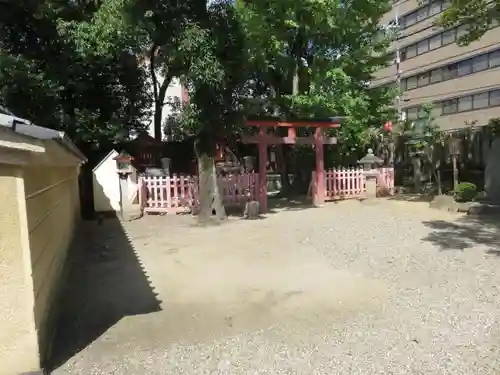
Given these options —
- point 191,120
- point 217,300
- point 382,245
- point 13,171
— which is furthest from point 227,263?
point 191,120

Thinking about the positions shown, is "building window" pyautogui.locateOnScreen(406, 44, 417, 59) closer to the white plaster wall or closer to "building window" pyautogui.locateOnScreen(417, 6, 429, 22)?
"building window" pyautogui.locateOnScreen(417, 6, 429, 22)

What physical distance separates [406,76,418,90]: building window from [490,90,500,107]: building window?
715 centimetres

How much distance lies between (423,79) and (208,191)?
2729cm

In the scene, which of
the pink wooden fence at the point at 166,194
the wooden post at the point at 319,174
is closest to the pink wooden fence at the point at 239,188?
the pink wooden fence at the point at 166,194

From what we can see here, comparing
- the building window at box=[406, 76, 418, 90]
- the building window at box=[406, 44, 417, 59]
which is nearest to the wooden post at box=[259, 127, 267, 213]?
the building window at box=[406, 76, 418, 90]

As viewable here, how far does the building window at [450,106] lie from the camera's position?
99.9 ft

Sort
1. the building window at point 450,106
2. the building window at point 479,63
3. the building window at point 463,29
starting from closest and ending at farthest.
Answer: the building window at point 463,29 → the building window at point 479,63 → the building window at point 450,106

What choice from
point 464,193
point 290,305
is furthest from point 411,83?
point 290,305

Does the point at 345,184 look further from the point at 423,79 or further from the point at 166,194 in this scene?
the point at 423,79

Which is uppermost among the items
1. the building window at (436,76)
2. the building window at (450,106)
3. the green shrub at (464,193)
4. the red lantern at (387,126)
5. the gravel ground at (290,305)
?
the building window at (436,76)

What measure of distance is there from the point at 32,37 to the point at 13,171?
9996mm

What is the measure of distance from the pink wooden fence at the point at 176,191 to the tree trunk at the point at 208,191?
3.18 ft

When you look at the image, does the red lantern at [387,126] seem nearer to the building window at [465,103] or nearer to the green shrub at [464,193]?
the green shrub at [464,193]

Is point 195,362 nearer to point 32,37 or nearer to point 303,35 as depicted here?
point 32,37
